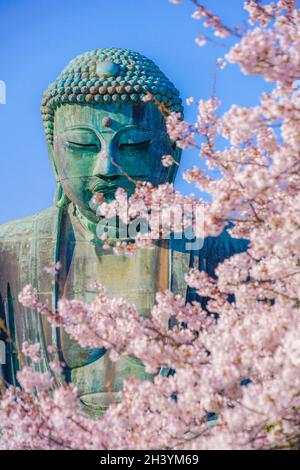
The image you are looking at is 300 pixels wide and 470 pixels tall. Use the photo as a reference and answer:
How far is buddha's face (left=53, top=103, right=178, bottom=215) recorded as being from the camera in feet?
29.3

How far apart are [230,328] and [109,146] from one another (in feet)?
10.0

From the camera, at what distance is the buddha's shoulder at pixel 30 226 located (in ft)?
31.0

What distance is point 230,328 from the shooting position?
6.22 metres

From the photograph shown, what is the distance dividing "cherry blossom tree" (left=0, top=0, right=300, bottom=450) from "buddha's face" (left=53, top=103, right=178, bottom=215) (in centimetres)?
187

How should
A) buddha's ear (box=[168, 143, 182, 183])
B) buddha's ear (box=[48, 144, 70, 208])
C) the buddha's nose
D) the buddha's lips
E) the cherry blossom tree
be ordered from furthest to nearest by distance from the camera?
buddha's ear (box=[48, 144, 70, 208]) < buddha's ear (box=[168, 143, 182, 183]) < the buddha's lips < the buddha's nose < the cherry blossom tree

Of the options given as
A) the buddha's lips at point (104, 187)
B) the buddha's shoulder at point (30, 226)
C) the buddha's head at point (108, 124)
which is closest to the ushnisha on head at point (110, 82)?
the buddha's head at point (108, 124)

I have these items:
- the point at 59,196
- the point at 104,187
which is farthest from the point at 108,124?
the point at 59,196

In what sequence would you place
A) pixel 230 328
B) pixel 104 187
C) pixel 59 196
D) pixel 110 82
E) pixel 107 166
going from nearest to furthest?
pixel 230 328, pixel 107 166, pixel 104 187, pixel 110 82, pixel 59 196

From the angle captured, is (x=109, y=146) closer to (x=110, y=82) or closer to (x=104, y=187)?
(x=104, y=187)

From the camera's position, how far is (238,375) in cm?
589

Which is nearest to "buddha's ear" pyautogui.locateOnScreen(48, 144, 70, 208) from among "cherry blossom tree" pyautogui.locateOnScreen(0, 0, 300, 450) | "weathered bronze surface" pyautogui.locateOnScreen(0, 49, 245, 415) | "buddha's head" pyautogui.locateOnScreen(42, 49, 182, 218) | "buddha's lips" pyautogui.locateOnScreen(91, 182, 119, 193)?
"weathered bronze surface" pyautogui.locateOnScreen(0, 49, 245, 415)

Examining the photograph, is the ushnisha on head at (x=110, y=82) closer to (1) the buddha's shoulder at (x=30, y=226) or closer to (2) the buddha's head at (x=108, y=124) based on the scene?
(2) the buddha's head at (x=108, y=124)

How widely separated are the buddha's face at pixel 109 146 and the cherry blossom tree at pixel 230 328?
187 centimetres

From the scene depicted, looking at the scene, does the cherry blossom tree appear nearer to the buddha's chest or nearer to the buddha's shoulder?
the buddha's chest
